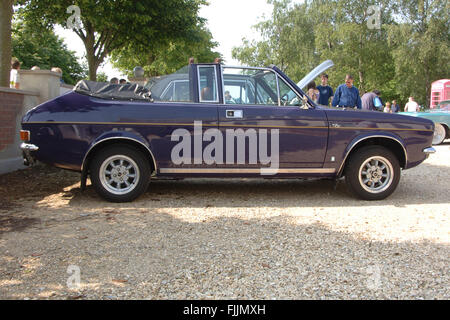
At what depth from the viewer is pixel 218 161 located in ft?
17.8

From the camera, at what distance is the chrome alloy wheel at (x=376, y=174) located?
5.72 metres

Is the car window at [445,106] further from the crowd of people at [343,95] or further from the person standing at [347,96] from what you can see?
the person standing at [347,96]

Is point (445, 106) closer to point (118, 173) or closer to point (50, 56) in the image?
point (118, 173)

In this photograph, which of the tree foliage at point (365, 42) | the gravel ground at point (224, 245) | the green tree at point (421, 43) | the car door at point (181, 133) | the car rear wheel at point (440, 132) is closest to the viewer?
the gravel ground at point (224, 245)

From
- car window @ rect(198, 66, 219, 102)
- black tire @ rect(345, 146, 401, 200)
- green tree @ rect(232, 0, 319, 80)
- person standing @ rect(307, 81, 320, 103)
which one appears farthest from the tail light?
green tree @ rect(232, 0, 319, 80)

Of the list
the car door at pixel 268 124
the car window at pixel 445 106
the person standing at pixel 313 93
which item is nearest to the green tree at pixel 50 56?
the car window at pixel 445 106

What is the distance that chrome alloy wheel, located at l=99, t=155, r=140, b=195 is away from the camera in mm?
5348

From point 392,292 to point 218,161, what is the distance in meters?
3.02

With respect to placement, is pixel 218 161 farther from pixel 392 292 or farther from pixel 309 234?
pixel 392 292

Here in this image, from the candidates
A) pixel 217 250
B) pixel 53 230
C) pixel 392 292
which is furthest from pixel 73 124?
pixel 392 292

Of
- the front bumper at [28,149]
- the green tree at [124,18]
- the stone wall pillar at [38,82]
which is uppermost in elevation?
the green tree at [124,18]

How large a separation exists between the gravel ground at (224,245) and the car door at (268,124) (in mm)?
656

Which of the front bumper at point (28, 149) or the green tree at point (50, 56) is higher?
the green tree at point (50, 56)

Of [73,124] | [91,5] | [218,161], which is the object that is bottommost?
[218,161]
